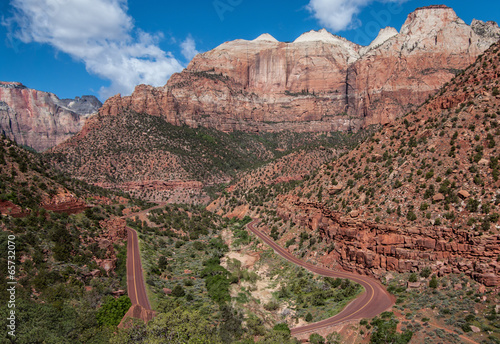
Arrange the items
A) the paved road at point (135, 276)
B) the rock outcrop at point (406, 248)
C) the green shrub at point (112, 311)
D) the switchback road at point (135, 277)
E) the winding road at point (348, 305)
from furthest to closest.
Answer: the paved road at point (135, 276) < the switchback road at point (135, 277) < the winding road at point (348, 305) < the rock outcrop at point (406, 248) < the green shrub at point (112, 311)

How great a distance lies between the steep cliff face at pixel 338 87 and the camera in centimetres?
14475

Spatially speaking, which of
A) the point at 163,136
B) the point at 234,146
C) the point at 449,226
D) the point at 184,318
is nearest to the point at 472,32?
the point at 234,146

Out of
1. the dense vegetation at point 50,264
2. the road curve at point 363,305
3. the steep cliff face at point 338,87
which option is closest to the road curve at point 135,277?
the dense vegetation at point 50,264

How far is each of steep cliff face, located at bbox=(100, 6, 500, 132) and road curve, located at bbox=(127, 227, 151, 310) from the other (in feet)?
315

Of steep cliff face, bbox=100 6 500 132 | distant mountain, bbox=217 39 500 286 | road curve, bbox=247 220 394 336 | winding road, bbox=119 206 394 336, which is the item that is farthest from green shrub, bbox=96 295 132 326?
steep cliff face, bbox=100 6 500 132

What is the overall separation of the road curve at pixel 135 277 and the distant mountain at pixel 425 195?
73.5 ft

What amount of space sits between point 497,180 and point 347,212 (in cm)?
1610

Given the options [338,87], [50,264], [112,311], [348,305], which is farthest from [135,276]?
[338,87]

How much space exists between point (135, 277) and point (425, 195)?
3400 centimetres

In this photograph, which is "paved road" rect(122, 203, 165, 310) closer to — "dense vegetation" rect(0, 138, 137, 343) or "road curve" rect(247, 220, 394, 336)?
"dense vegetation" rect(0, 138, 137, 343)

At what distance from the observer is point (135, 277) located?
36.8 m

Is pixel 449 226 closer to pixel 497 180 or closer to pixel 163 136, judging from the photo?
pixel 497 180

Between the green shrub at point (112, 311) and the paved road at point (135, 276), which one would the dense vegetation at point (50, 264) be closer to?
the green shrub at point (112, 311)

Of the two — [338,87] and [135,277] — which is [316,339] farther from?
[338,87]
